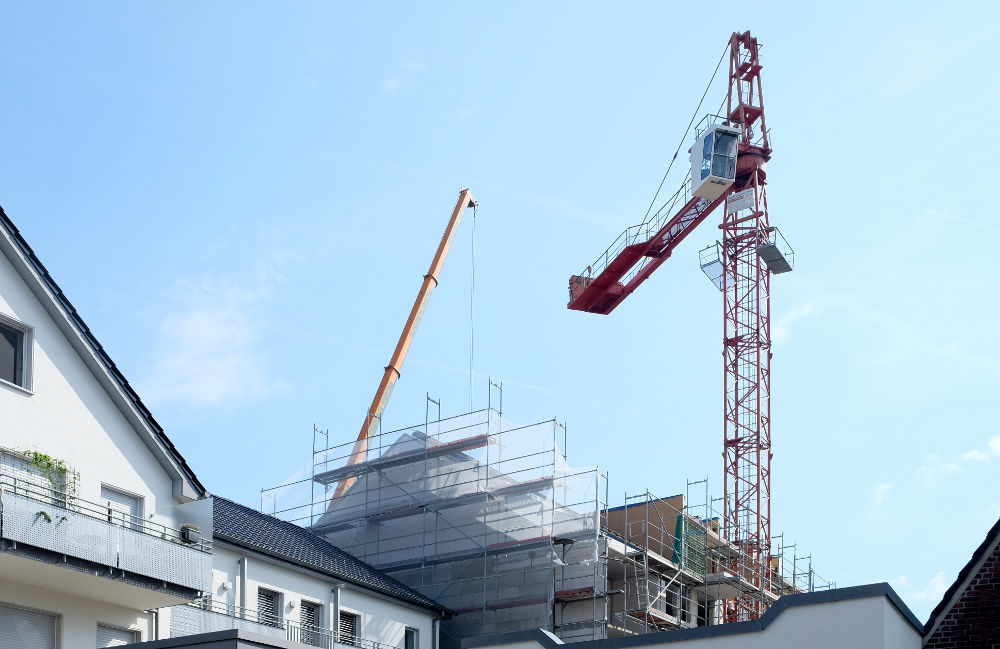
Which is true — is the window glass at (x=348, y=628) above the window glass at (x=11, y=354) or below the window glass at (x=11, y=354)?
below

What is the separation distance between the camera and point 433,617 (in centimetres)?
4306

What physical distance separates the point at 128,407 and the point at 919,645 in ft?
52.7

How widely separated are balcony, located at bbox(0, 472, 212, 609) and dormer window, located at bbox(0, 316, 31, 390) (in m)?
1.95

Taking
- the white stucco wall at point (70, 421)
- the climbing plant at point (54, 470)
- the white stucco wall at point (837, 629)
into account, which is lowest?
the white stucco wall at point (837, 629)

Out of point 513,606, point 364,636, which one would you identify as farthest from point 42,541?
point 513,606

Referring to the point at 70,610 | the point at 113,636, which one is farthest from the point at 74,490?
the point at 113,636

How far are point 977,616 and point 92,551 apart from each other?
15474 mm

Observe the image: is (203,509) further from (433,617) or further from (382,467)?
(382,467)

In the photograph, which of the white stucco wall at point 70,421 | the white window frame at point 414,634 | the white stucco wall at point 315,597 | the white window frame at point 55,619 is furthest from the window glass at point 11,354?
the white window frame at point 414,634

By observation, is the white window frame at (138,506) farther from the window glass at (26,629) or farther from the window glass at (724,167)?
the window glass at (724,167)

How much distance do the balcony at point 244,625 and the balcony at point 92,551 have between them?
1329 millimetres

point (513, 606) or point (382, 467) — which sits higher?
point (382, 467)

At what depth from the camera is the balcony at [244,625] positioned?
3209cm

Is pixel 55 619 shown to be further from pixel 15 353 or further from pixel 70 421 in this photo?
pixel 15 353
